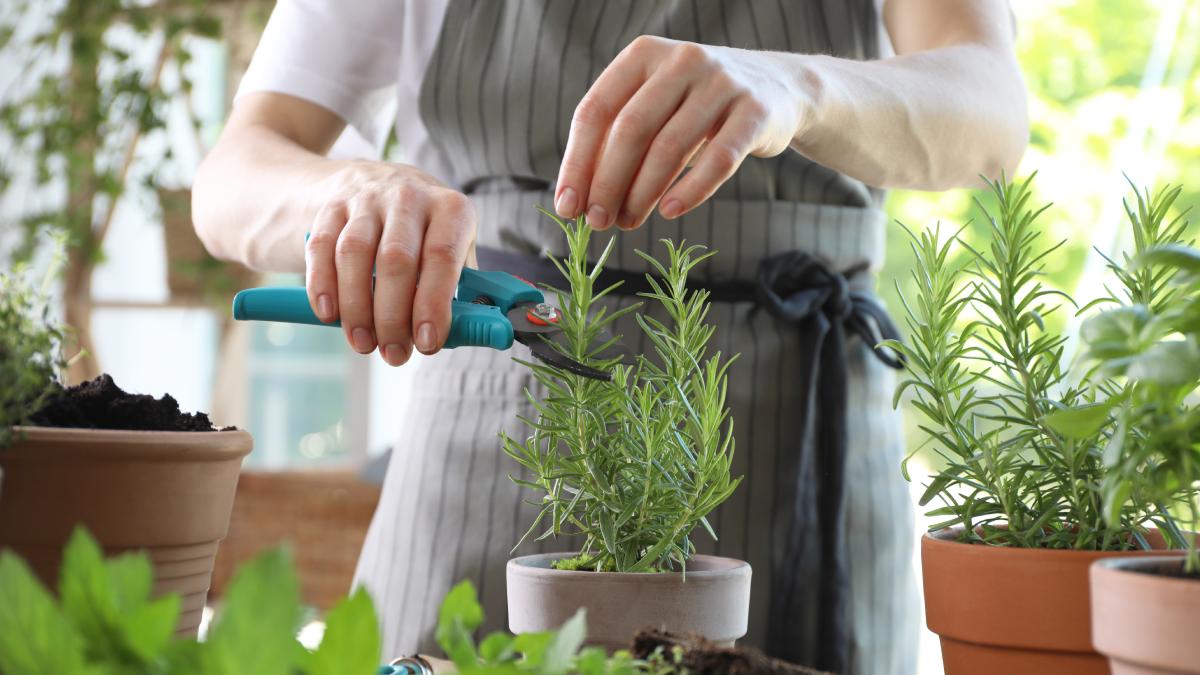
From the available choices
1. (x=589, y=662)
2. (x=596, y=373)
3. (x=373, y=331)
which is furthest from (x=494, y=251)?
(x=589, y=662)

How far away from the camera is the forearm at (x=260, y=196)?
989mm

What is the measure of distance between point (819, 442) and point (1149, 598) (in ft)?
2.24

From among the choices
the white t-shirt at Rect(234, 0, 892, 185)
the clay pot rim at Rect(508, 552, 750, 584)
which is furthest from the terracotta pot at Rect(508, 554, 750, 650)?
the white t-shirt at Rect(234, 0, 892, 185)

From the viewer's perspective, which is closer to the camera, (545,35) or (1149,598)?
(1149,598)

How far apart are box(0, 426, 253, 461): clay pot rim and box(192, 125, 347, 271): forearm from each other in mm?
404

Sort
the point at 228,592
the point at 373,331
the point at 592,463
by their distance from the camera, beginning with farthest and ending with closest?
the point at 373,331 → the point at 592,463 → the point at 228,592

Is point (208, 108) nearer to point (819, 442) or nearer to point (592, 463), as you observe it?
point (819, 442)

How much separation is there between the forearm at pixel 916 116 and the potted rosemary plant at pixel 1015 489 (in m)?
0.23

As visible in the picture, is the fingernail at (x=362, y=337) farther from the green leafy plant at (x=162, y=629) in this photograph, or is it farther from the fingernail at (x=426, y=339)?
the green leafy plant at (x=162, y=629)

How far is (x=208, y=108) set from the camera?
14.6 feet

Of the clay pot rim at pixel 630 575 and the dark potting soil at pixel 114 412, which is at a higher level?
the dark potting soil at pixel 114 412

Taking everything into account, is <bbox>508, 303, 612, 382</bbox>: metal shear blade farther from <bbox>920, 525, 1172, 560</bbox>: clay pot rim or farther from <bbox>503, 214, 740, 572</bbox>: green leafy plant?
<bbox>920, 525, 1172, 560</bbox>: clay pot rim

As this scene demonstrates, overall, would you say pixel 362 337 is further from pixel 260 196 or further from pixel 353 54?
pixel 353 54

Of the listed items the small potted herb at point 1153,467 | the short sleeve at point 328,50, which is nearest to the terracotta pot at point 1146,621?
the small potted herb at point 1153,467
